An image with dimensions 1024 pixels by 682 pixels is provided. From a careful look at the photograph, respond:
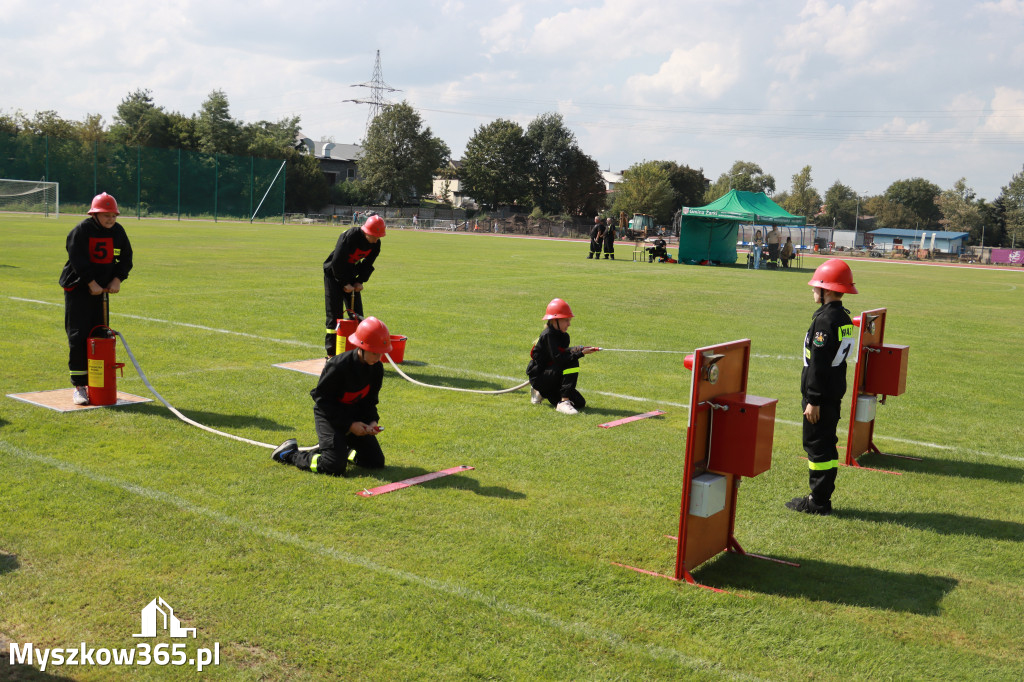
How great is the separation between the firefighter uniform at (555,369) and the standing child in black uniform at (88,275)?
180 inches

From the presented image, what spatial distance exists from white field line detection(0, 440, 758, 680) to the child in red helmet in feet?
3.76

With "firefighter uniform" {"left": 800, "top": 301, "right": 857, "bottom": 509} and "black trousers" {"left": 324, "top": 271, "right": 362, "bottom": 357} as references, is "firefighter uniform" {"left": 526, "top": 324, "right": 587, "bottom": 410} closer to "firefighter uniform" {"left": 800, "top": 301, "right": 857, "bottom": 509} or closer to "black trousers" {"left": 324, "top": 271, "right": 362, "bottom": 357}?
"black trousers" {"left": 324, "top": 271, "right": 362, "bottom": 357}

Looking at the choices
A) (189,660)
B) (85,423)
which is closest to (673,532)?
(189,660)

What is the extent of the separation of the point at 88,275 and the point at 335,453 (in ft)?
12.4

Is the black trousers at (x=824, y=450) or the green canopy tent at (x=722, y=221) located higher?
the green canopy tent at (x=722, y=221)

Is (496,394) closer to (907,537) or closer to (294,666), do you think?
(907,537)

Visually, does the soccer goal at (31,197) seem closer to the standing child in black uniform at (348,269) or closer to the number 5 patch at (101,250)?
the standing child in black uniform at (348,269)

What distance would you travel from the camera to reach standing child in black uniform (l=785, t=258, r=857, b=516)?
6.54m

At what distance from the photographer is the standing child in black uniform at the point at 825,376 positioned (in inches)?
257

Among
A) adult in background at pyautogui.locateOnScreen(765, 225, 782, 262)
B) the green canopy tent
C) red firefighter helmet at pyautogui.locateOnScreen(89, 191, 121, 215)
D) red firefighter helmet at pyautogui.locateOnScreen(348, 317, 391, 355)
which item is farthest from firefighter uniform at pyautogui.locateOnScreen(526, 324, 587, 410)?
adult in background at pyautogui.locateOnScreen(765, 225, 782, 262)

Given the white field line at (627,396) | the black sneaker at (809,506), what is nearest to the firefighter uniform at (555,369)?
the white field line at (627,396)

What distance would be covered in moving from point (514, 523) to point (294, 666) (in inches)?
90.1

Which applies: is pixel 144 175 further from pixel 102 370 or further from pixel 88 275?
pixel 102 370

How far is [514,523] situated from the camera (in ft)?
20.1
